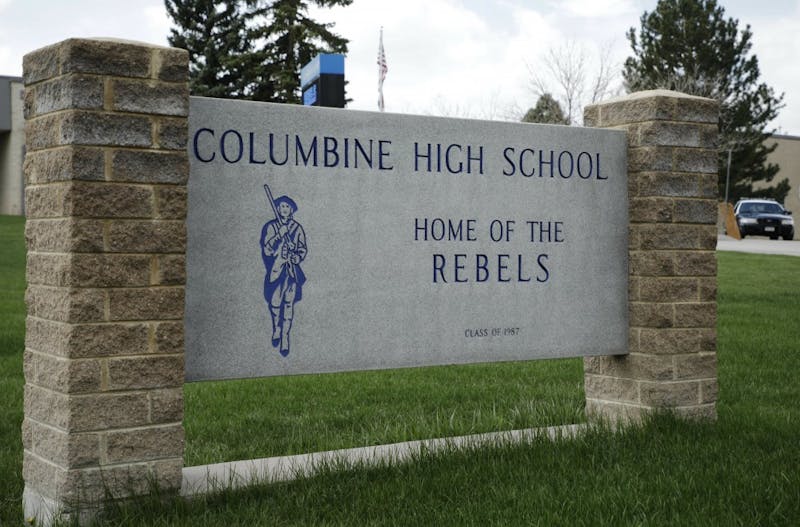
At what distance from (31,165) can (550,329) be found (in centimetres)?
335

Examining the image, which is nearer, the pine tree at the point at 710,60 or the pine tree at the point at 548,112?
the pine tree at the point at 548,112

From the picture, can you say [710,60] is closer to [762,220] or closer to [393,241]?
[762,220]

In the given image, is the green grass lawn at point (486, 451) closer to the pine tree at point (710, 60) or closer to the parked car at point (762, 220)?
the parked car at point (762, 220)

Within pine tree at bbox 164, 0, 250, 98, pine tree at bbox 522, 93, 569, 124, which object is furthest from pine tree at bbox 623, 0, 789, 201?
pine tree at bbox 164, 0, 250, 98

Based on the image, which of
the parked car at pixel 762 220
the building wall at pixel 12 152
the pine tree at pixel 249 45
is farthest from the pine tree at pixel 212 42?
the parked car at pixel 762 220

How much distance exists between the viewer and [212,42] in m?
38.0

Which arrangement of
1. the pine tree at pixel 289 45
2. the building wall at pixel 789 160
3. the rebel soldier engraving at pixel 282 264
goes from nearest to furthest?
1. the rebel soldier engraving at pixel 282 264
2. the pine tree at pixel 289 45
3. the building wall at pixel 789 160

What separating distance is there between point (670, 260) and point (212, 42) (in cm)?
3400

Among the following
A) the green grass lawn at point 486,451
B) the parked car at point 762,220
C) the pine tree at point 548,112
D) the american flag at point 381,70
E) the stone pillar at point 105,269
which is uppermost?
the pine tree at point 548,112

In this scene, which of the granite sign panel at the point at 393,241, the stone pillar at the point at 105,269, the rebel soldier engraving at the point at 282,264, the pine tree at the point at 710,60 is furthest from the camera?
the pine tree at the point at 710,60

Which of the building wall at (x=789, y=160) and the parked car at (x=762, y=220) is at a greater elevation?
the building wall at (x=789, y=160)

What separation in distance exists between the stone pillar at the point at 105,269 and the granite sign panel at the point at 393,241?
37 cm

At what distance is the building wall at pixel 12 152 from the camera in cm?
4681

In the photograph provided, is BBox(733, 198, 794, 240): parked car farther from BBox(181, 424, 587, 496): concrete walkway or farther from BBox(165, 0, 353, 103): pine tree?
BBox(181, 424, 587, 496): concrete walkway
